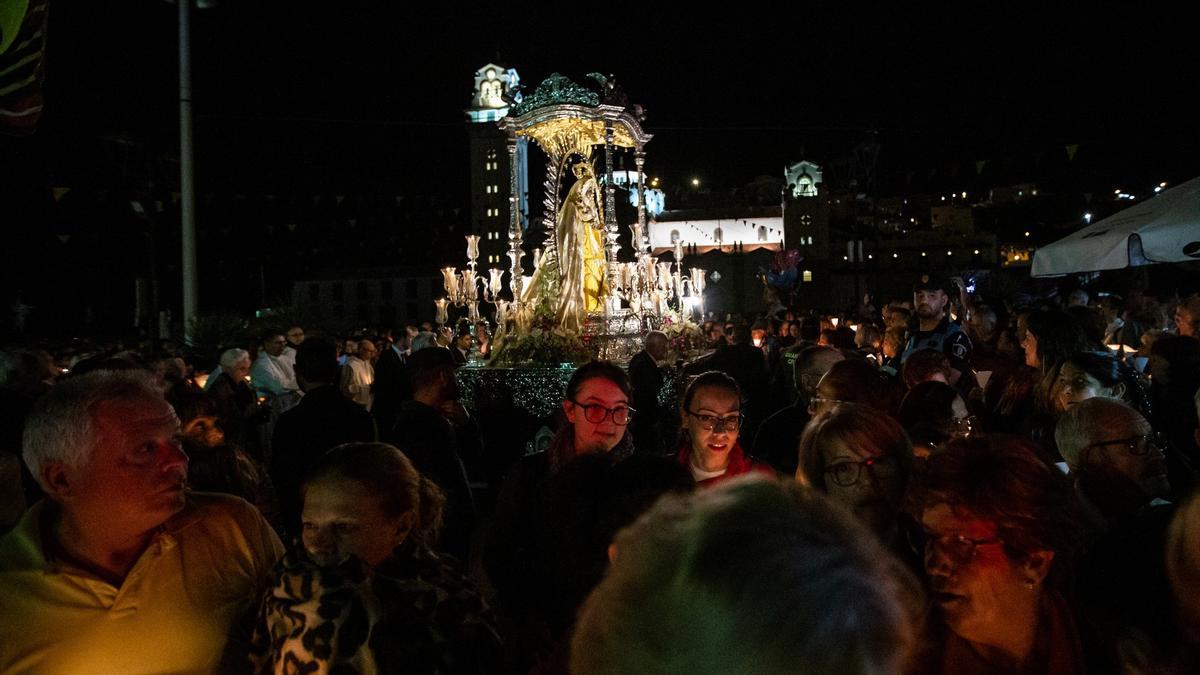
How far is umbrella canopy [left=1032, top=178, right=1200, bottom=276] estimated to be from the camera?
6.75m

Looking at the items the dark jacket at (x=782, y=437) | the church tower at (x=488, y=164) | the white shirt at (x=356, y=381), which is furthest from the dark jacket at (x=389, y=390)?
the church tower at (x=488, y=164)

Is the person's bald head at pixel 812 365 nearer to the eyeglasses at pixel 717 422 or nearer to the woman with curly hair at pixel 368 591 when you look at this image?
the eyeglasses at pixel 717 422

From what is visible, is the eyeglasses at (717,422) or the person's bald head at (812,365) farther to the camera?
the person's bald head at (812,365)

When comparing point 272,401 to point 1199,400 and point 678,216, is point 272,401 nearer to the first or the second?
point 1199,400

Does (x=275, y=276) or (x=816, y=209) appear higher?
(x=816, y=209)

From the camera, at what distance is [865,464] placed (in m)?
3.00

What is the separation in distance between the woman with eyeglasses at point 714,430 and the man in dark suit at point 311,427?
7.56ft

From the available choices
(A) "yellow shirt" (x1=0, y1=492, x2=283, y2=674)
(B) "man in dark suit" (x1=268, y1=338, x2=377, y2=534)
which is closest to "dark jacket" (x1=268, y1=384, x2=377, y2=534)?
(B) "man in dark suit" (x1=268, y1=338, x2=377, y2=534)

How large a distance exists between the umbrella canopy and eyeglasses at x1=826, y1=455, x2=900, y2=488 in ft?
16.7

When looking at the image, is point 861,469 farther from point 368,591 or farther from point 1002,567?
point 368,591

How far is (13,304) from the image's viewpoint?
4416 cm

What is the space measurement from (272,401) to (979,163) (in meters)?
19.1

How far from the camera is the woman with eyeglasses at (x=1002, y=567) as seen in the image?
2002 millimetres

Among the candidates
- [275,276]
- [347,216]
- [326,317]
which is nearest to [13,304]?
[275,276]
